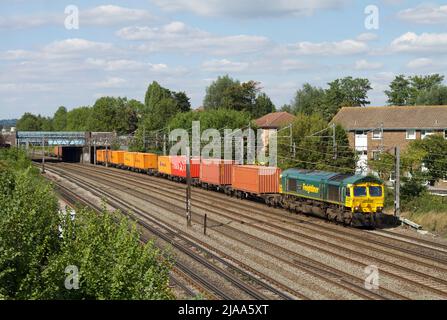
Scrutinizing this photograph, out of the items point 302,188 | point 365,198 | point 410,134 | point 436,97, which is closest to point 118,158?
point 410,134

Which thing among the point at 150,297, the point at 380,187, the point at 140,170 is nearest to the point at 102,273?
the point at 150,297

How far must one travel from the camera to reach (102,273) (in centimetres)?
1580

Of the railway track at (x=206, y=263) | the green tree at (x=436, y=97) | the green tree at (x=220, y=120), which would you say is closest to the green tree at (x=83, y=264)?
the railway track at (x=206, y=263)

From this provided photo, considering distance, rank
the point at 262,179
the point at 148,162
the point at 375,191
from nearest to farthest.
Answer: the point at 375,191
the point at 262,179
the point at 148,162

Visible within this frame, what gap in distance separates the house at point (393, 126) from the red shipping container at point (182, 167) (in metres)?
20.7

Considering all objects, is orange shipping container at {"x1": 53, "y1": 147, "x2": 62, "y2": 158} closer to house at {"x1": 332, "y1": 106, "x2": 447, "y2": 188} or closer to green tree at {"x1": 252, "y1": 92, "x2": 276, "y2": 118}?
green tree at {"x1": 252, "y1": 92, "x2": 276, "y2": 118}

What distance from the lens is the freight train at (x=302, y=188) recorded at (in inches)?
1495

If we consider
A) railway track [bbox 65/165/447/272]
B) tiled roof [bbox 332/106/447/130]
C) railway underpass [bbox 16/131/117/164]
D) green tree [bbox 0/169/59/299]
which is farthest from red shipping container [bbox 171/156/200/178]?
railway underpass [bbox 16/131/117/164]

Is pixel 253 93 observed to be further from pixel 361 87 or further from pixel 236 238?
pixel 236 238

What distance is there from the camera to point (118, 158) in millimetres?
106688

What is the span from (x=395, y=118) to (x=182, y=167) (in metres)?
29.9

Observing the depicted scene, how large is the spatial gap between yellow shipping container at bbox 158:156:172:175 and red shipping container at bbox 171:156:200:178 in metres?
1.41
